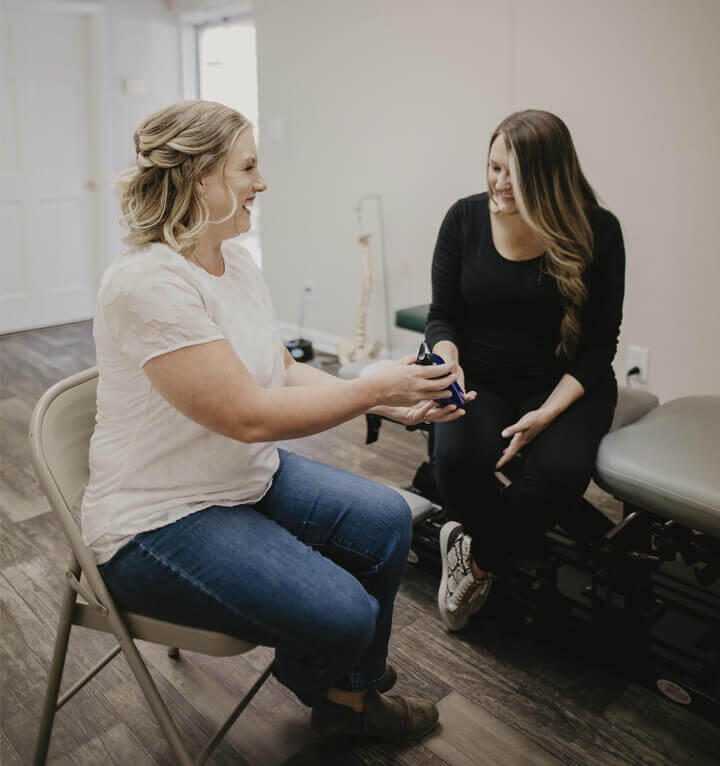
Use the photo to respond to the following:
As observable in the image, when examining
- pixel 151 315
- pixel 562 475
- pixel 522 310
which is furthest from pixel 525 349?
pixel 151 315

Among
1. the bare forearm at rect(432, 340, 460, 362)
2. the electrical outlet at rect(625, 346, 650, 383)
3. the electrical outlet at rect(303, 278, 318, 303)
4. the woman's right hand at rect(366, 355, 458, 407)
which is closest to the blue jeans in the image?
the woman's right hand at rect(366, 355, 458, 407)

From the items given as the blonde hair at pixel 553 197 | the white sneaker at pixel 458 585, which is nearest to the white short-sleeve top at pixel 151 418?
the white sneaker at pixel 458 585

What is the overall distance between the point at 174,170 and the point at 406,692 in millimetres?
1185

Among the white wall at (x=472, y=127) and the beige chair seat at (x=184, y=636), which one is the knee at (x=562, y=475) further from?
the white wall at (x=472, y=127)

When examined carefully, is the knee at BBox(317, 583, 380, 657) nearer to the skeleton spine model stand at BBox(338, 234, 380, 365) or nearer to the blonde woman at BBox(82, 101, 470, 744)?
the blonde woman at BBox(82, 101, 470, 744)

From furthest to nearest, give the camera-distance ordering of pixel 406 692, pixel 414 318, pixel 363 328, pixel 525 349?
pixel 363 328 < pixel 414 318 < pixel 525 349 < pixel 406 692

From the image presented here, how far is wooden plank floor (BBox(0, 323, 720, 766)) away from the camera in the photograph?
1.59m

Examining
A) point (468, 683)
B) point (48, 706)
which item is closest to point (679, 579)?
point (468, 683)

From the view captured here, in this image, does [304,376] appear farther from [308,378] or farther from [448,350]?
[448,350]

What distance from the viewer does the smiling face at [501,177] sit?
75.9 inches

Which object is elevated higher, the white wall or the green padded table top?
the white wall

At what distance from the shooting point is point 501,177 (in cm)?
195

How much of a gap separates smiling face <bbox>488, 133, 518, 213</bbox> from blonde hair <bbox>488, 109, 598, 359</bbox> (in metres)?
0.02

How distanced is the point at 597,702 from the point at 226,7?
4.45 metres
